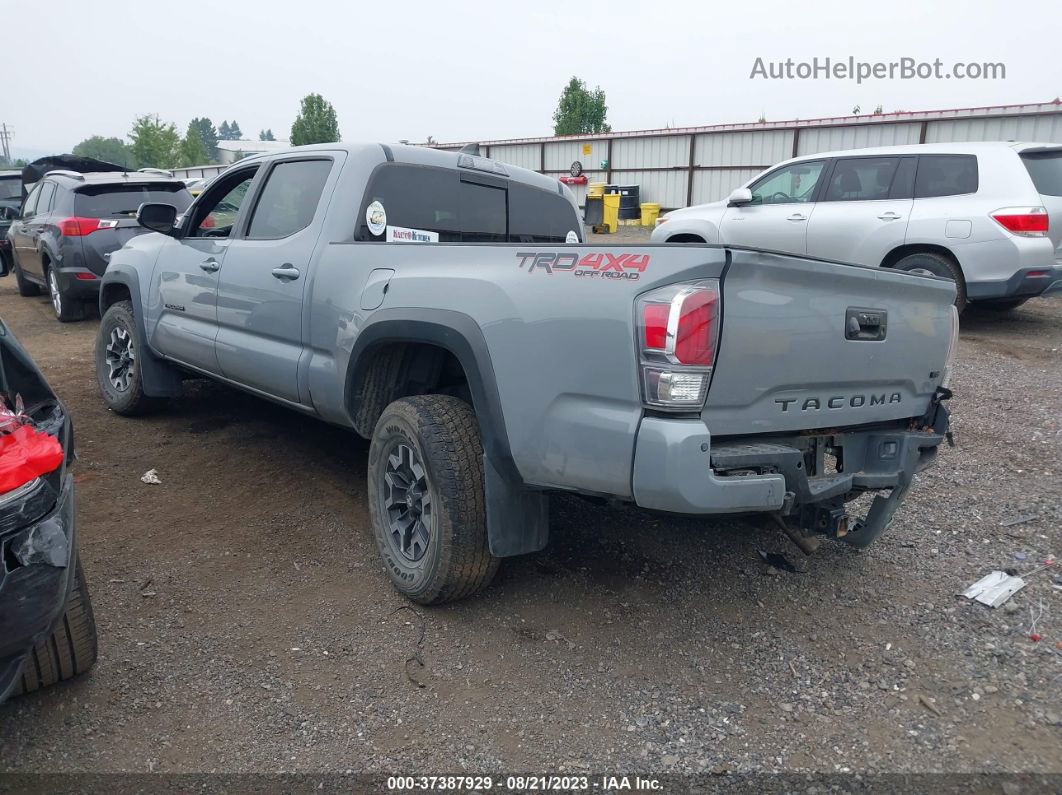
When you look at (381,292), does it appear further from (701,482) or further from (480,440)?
(701,482)

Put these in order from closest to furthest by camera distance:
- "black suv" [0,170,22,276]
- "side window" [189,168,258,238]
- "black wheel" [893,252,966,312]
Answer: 1. "side window" [189,168,258,238]
2. "black wheel" [893,252,966,312]
3. "black suv" [0,170,22,276]

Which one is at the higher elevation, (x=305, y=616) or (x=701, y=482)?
(x=701, y=482)

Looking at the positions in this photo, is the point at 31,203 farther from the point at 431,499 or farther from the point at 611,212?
the point at 611,212

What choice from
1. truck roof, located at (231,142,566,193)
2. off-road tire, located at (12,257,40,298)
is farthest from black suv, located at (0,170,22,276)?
truck roof, located at (231,142,566,193)

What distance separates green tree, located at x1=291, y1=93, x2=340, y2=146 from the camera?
62719mm

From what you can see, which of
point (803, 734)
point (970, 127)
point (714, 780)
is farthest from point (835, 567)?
point (970, 127)

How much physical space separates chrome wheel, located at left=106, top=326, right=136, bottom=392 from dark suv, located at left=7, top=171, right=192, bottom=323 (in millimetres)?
3590

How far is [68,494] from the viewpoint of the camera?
2289 mm

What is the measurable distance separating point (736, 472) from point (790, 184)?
7.43m

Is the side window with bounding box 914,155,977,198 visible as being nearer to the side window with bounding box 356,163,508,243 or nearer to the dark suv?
the side window with bounding box 356,163,508,243

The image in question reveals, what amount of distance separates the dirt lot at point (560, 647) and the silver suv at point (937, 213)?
351 cm

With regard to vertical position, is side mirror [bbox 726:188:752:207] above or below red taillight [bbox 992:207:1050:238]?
above

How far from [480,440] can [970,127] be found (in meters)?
14.8

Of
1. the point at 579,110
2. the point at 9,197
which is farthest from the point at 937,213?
the point at 579,110
